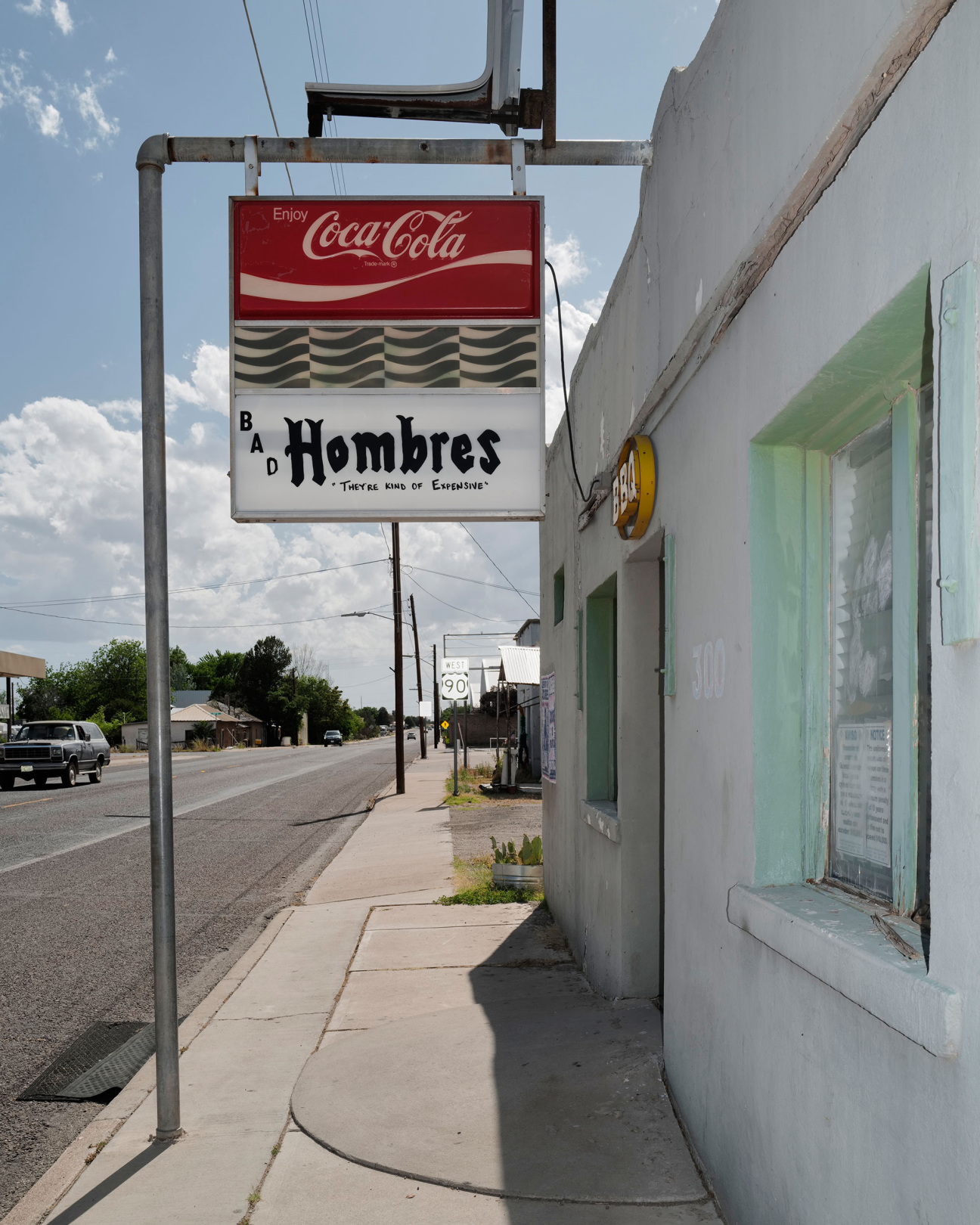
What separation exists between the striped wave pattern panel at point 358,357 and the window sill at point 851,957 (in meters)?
2.76

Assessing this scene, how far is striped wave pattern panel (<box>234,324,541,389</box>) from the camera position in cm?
494

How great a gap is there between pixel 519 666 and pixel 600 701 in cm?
1650

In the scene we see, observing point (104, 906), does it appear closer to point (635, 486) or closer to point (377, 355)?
point (377, 355)

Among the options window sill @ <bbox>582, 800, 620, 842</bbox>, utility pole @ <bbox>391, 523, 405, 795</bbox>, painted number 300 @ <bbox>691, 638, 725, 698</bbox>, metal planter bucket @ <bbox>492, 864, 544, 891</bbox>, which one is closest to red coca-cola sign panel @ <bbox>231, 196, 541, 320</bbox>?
painted number 300 @ <bbox>691, 638, 725, 698</bbox>

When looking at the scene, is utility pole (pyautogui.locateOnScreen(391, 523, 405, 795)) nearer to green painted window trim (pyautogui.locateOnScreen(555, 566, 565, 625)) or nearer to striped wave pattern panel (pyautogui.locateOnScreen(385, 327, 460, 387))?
green painted window trim (pyautogui.locateOnScreen(555, 566, 565, 625))

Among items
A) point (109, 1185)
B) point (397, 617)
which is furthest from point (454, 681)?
point (109, 1185)

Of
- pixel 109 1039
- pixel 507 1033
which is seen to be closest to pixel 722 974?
pixel 507 1033

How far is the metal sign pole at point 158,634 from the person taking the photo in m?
4.36

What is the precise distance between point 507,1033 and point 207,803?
18548mm

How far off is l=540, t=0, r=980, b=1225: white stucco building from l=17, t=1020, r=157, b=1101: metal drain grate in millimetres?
3014

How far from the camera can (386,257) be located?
4.94 metres

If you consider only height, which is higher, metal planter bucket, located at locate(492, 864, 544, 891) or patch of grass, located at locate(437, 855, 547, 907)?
metal planter bucket, located at locate(492, 864, 544, 891)

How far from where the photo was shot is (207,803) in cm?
2297

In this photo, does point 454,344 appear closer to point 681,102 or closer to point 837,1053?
point 681,102
